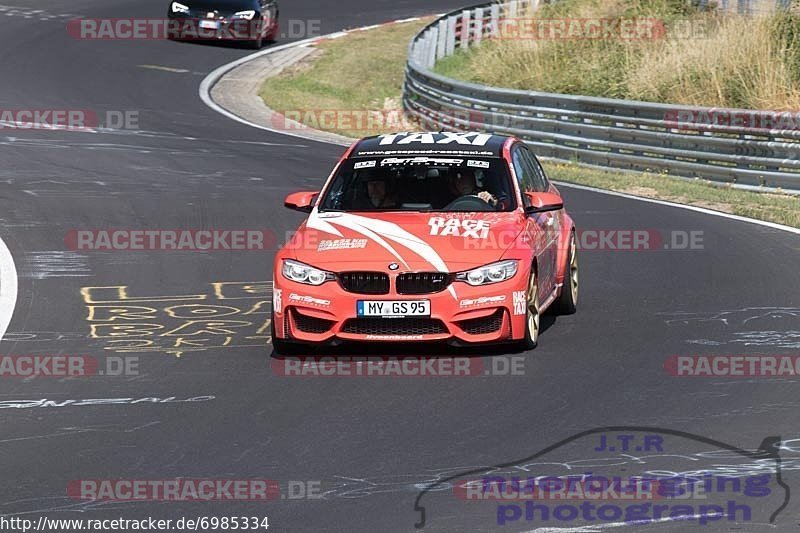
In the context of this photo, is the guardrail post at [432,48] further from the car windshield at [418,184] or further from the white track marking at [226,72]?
the car windshield at [418,184]

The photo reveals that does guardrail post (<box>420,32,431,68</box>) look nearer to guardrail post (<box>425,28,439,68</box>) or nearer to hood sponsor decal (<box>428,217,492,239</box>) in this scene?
guardrail post (<box>425,28,439,68</box>)

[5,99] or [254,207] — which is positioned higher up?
[254,207]

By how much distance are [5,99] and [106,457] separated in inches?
849

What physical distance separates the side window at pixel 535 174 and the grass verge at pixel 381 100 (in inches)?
213

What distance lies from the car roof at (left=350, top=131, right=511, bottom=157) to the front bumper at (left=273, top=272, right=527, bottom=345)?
174cm

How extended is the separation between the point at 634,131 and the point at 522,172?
10.5 m

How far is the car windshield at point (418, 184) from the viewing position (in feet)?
38.0

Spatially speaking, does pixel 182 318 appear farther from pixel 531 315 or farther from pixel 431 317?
pixel 531 315

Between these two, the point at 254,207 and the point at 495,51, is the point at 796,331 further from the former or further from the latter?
the point at 495,51

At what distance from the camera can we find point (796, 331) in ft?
36.8

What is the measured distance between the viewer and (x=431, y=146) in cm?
1195

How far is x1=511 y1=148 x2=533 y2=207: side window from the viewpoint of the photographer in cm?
1175

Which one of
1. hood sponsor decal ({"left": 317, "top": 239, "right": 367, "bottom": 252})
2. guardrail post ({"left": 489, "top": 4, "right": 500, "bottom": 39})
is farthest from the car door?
guardrail post ({"left": 489, "top": 4, "right": 500, "bottom": 39})

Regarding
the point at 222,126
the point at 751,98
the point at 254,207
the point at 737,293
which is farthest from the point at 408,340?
the point at 222,126
